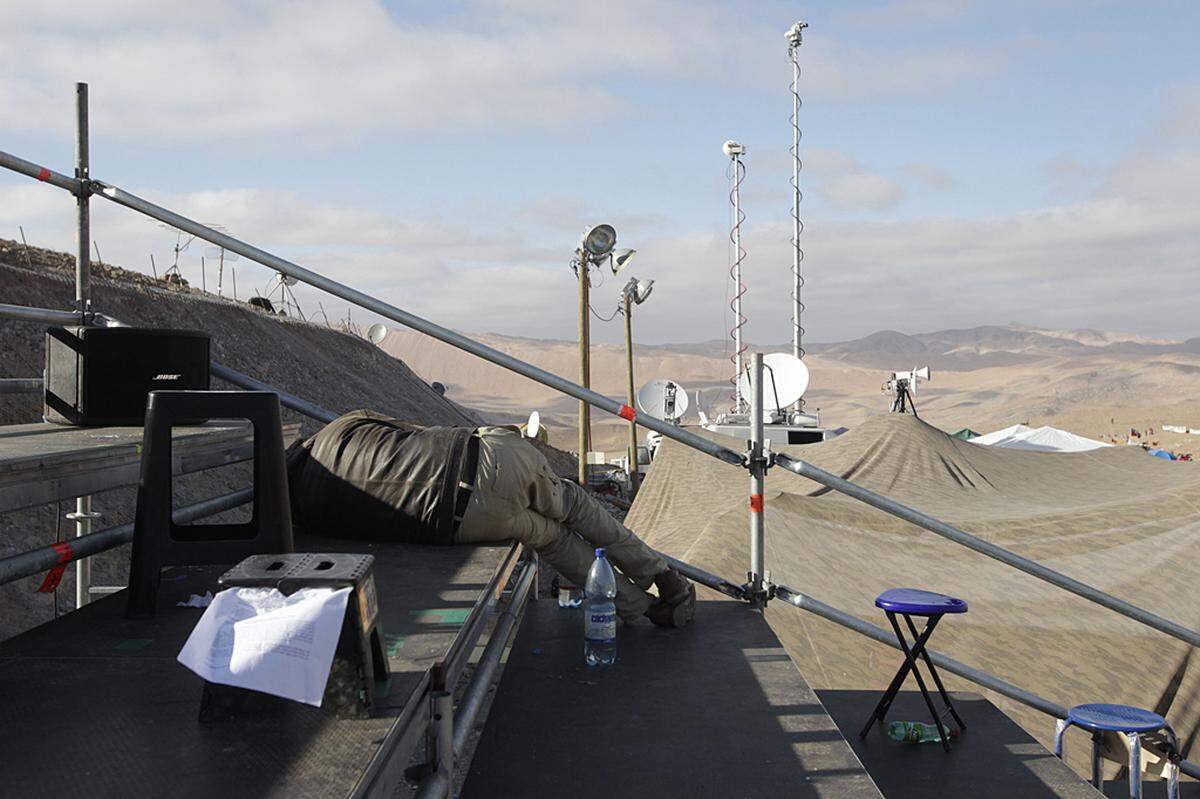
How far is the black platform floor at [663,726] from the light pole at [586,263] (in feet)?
40.5

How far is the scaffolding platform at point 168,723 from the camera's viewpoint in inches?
72.2

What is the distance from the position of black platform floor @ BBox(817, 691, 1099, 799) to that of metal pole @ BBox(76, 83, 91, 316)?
4.05 meters

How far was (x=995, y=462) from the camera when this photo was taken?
1287cm

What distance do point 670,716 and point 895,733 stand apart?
4.56ft

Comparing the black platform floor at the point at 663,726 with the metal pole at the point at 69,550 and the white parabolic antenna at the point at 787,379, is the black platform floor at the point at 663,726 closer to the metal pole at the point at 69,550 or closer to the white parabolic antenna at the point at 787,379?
the metal pole at the point at 69,550

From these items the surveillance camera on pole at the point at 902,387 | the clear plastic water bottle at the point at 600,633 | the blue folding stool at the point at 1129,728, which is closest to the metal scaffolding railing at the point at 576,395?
the blue folding stool at the point at 1129,728

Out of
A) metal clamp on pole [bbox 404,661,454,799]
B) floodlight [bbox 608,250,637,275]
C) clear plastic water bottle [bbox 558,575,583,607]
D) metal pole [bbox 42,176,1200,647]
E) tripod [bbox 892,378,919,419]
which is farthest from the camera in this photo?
tripod [bbox 892,378,919,419]

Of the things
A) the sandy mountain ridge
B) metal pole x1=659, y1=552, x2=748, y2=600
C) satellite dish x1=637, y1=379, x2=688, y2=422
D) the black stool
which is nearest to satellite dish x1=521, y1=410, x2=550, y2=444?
metal pole x1=659, y1=552, x2=748, y2=600

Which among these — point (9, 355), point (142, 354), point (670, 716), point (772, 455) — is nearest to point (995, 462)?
point (772, 455)

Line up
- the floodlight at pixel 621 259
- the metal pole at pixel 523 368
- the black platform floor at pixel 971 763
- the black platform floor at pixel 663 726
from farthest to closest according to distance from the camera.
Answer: the floodlight at pixel 621 259 < the metal pole at pixel 523 368 < the black platform floor at pixel 971 763 < the black platform floor at pixel 663 726

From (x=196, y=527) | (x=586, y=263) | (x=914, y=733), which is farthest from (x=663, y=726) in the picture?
(x=586, y=263)

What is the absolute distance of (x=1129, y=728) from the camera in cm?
489

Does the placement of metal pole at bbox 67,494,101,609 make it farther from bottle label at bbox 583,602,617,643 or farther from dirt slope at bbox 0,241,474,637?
dirt slope at bbox 0,241,474,637

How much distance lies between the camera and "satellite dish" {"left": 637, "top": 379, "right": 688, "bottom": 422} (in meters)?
25.7
